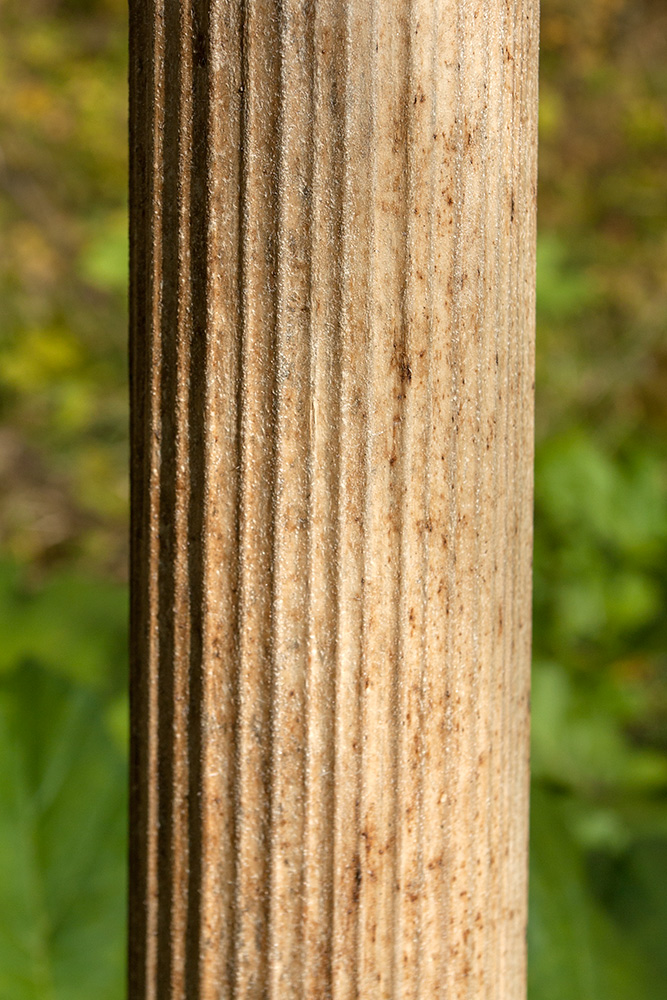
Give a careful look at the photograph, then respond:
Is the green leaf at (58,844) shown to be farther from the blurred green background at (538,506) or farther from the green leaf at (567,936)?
the green leaf at (567,936)

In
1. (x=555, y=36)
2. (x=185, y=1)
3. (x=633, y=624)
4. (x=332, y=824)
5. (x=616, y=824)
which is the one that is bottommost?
(x=616, y=824)

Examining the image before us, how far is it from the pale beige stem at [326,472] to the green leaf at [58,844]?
21.4 inches

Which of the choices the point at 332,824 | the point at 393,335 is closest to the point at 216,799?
the point at 332,824

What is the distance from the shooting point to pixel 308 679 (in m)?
0.27

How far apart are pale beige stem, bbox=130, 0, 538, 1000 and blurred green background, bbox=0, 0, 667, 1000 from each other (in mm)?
556

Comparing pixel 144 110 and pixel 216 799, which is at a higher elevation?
pixel 144 110

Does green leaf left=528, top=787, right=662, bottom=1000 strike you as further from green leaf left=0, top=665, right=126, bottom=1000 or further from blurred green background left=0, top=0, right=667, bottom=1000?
green leaf left=0, top=665, right=126, bottom=1000

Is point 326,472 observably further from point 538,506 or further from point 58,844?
point 538,506

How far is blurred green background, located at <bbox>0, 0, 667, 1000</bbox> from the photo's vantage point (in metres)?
0.80

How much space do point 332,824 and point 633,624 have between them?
120cm

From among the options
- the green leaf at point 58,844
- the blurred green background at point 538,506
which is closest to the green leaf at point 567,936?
the blurred green background at point 538,506

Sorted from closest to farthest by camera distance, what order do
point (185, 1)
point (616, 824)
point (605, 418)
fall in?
1. point (185, 1)
2. point (616, 824)
3. point (605, 418)

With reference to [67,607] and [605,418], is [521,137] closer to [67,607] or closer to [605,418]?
[67,607]

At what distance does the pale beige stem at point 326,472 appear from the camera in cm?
25
